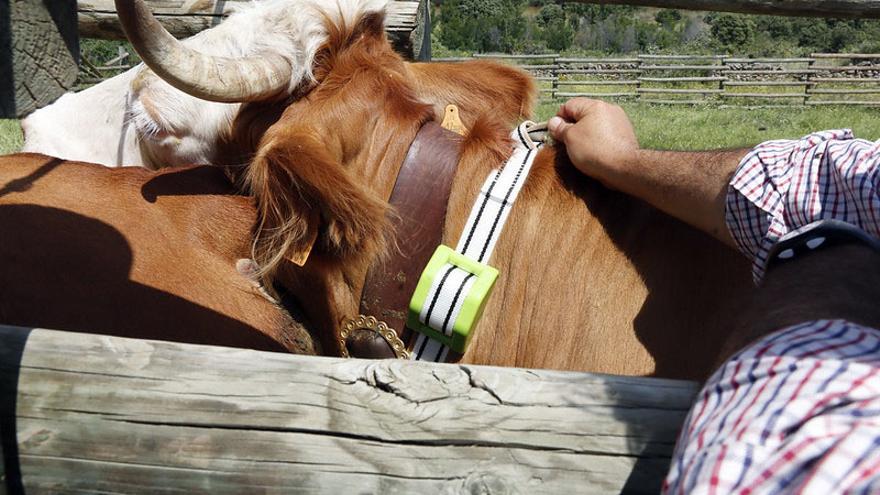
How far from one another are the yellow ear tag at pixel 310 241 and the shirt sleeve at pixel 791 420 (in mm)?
1302

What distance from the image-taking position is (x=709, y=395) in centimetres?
103

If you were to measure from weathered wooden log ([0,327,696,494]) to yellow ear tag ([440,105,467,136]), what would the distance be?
132 centimetres

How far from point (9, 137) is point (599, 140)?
163 inches

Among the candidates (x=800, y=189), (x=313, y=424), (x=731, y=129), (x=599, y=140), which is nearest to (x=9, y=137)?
(x=599, y=140)

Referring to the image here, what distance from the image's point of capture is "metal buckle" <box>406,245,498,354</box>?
199cm

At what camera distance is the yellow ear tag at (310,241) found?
213cm

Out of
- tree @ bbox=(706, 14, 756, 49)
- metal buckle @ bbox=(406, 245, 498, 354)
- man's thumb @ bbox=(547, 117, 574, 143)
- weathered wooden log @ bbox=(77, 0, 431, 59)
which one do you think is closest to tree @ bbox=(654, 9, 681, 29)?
tree @ bbox=(706, 14, 756, 49)

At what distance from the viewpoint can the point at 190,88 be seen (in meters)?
2.16

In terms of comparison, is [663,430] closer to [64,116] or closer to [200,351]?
[200,351]

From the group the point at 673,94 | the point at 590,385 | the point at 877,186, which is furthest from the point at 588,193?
the point at 673,94

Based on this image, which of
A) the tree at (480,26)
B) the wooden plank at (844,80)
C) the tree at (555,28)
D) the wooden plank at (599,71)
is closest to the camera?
the wooden plank at (844,80)

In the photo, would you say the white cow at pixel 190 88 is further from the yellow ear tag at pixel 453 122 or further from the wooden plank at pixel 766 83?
the wooden plank at pixel 766 83

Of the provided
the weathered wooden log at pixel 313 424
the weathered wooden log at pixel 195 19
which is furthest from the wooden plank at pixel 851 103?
the weathered wooden log at pixel 313 424

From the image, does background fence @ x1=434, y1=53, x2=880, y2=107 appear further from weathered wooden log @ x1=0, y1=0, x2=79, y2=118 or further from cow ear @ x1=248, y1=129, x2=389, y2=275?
cow ear @ x1=248, y1=129, x2=389, y2=275
